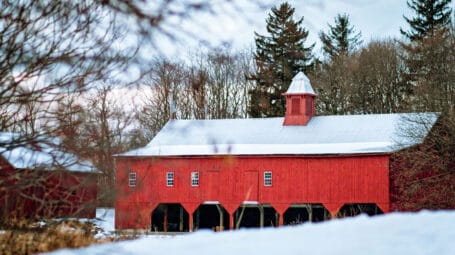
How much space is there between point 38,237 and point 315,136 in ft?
98.9

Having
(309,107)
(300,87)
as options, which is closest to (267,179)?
(309,107)

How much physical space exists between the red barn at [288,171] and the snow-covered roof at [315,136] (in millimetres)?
47

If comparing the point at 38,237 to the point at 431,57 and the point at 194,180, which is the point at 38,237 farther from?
the point at 431,57

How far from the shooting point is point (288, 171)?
36.6m

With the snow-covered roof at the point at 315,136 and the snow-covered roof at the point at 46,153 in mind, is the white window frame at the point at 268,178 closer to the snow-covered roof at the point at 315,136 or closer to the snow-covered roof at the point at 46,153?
the snow-covered roof at the point at 315,136

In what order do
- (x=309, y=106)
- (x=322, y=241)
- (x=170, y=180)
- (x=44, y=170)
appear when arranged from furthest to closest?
(x=309, y=106) < (x=170, y=180) < (x=44, y=170) < (x=322, y=241)

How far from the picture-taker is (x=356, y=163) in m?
35.3

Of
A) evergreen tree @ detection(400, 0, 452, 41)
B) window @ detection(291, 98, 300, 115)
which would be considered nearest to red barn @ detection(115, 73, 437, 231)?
window @ detection(291, 98, 300, 115)

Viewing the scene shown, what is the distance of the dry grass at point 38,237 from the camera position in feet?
29.8

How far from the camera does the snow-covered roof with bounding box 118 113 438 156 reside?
35438 millimetres

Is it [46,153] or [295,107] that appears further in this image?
[295,107]

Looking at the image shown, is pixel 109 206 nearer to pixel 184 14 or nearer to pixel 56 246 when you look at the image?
pixel 56 246

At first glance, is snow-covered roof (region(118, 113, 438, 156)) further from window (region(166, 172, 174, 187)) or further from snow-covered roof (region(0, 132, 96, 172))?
snow-covered roof (region(0, 132, 96, 172))

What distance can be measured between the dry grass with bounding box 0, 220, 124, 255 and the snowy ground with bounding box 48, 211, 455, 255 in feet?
8.77
